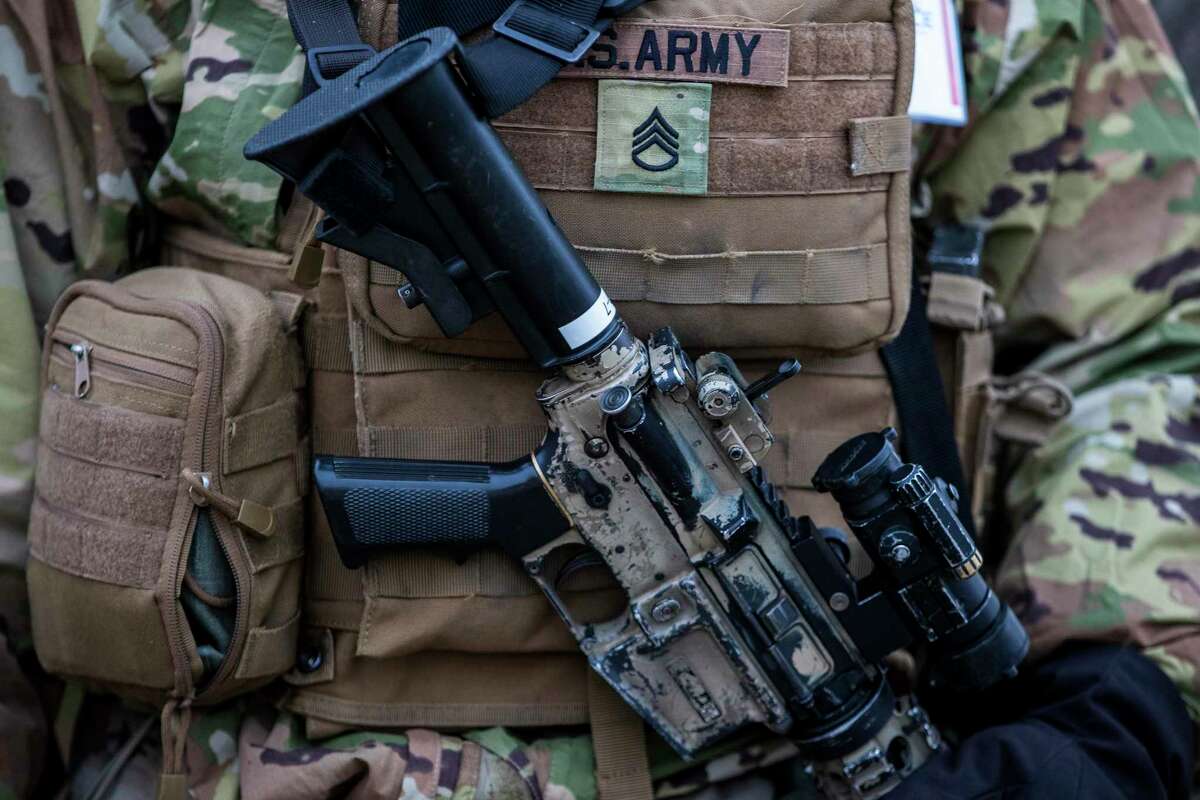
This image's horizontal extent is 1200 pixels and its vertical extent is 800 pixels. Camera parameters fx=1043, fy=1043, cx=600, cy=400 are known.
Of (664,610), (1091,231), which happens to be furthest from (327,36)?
(1091,231)

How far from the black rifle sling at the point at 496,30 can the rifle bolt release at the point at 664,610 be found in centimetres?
73

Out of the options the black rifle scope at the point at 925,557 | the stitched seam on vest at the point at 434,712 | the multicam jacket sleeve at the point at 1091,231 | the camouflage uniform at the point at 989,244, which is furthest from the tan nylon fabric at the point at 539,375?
the multicam jacket sleeve at the point at 1091,231

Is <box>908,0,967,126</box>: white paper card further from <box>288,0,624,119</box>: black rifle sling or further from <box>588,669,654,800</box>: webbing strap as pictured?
<box>588,669,654,800</box>: webbing strap

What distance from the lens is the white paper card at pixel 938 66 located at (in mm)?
1771

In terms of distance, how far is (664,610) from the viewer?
60.1 inches

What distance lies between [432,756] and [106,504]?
61cm

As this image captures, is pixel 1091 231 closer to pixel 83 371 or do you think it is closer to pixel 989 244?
pixel 989 244

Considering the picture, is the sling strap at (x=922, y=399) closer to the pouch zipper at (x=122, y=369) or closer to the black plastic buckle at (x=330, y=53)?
the black plastic buckle at (x=330, y=53)

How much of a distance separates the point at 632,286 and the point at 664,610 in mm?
474

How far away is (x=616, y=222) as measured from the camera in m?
1.49

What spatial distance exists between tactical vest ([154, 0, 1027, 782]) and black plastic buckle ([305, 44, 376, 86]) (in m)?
0.06

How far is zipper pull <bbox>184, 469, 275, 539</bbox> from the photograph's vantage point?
56.9 inches

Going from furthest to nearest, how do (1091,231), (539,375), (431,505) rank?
(1091,231) → (539,375) → (431,505)

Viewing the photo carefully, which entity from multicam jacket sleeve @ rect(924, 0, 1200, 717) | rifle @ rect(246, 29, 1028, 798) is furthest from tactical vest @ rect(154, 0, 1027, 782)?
multicam jacket sleeve @ rect(924, 0, 1200, 717)
